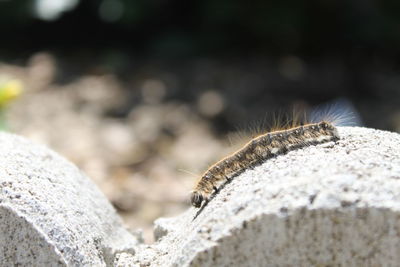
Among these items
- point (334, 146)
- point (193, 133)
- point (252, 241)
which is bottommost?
point (252, 241)

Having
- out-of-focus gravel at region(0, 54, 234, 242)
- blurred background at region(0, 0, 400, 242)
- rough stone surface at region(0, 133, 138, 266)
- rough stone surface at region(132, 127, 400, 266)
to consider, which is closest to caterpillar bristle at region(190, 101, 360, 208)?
rough stone surface at region(132, 127, 400, 266)

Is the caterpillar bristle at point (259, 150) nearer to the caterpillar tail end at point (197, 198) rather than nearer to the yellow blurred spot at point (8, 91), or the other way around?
the caterpillar tail end at point (197, 198)

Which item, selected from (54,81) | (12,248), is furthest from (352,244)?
(54,81)

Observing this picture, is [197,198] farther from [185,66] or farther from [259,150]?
[185,66]

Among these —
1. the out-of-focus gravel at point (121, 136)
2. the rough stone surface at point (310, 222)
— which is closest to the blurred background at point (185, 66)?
the out-of-focus gravel at point (121, 136)

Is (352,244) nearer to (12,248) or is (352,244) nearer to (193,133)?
(12,248)

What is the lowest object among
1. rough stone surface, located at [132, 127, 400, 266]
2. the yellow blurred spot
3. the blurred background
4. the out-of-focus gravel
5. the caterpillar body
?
rough stone surface, located at [132, 127, 400, 266]

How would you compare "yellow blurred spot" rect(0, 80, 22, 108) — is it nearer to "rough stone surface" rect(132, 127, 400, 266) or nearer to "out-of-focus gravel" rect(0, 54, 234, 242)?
"out-of-focus gravel" rect(0, 54, 234, 242)
